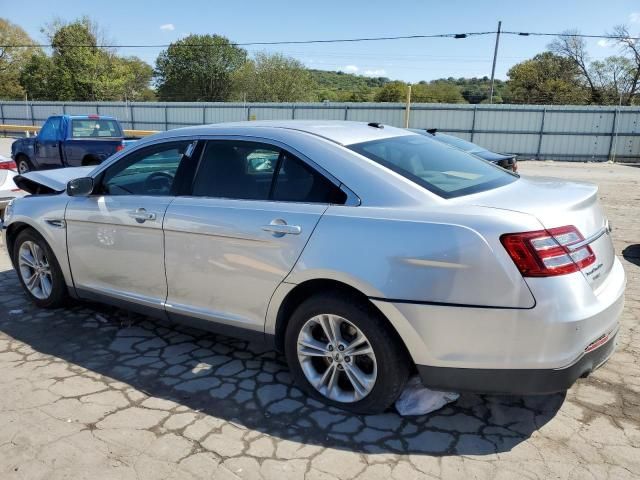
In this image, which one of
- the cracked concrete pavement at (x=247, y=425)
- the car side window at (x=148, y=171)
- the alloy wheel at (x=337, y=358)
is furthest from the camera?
the car side window at (x=148, y=171)

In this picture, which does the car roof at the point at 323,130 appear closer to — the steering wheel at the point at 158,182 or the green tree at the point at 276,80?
the steering wheel at the point at 158,182

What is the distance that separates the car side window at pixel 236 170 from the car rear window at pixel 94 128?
1033cm

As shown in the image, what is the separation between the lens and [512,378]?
251 cm

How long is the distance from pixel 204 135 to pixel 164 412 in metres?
1.80

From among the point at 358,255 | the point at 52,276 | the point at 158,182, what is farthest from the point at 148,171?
the point at 358,255

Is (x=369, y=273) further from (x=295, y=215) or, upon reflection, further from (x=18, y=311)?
(x=18, y=311)

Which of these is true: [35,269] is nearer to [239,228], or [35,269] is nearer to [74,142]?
[239,228]

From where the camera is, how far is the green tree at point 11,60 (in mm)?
55625

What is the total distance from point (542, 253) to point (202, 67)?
75.3 m

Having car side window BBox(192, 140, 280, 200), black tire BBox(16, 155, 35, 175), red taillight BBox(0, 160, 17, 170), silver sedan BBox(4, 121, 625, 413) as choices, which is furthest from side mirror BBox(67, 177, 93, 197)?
black tire BBox(16, 155, 35, 175)

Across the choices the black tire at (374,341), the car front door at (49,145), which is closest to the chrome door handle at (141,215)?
the black tire at (374,341)

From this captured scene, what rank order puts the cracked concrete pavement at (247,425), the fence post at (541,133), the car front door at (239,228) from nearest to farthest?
the cracked concrete pavement at (247,425)
the car front door at (239,228)
the fence post at (541,133)

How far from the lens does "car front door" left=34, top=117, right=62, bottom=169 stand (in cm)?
1245

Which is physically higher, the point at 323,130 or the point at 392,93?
the point at 392,93
